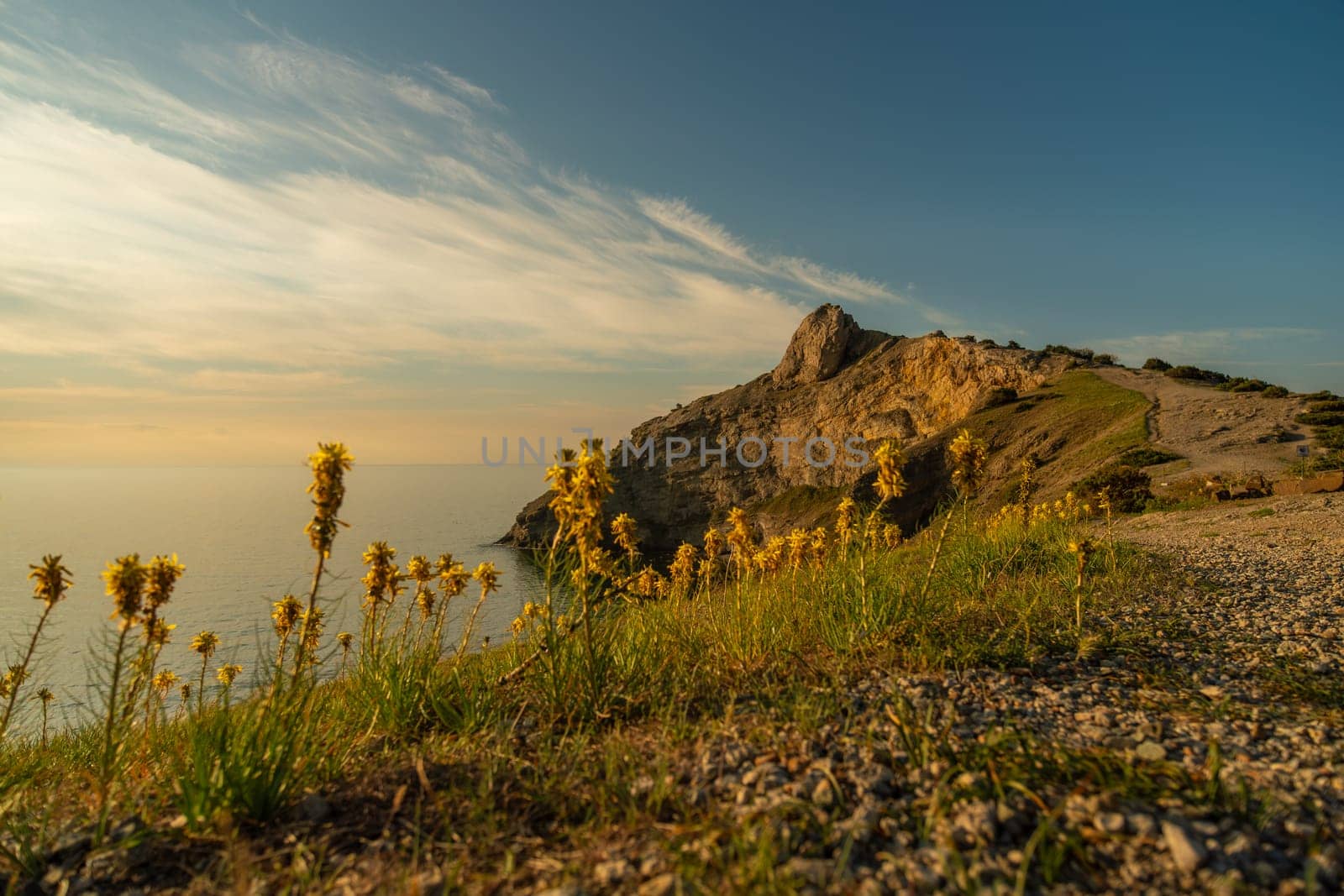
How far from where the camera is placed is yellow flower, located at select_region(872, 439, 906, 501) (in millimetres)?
4863

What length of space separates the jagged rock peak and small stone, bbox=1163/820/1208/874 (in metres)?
71.2

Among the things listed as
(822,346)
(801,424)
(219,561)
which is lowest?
(219,561)

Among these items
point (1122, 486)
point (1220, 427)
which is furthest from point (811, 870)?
point (1220, 427)

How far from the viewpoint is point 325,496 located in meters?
3.25

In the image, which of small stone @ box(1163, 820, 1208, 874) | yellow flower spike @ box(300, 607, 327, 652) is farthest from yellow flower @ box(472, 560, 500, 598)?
small stone @ box(1163, 820, 1208, 874)

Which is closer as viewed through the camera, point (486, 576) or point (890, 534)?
point (486, 576)

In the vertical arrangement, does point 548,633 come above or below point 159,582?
below

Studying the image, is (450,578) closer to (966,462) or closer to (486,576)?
(486,576)

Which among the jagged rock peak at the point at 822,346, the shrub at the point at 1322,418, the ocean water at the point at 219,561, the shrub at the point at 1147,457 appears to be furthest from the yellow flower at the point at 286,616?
the jagged rock peak at the point at 822,346

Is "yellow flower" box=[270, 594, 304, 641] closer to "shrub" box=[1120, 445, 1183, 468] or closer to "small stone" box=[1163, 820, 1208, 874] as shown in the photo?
"small stone" box=[1163, 820, 1208, 874]

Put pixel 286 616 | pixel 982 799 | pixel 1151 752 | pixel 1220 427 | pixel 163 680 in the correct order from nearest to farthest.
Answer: pixel 982 799 < pixel 1151 752 < pixel 286 616 < pixel 163 680 < pixel 1220 427

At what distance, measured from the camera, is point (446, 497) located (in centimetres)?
13912

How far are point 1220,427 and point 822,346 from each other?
139 feet

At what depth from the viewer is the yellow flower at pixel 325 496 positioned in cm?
320
